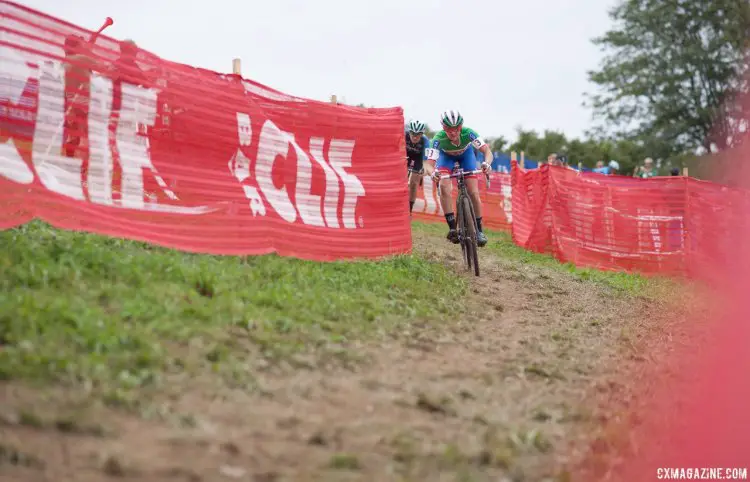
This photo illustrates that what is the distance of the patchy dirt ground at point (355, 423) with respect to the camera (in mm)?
3418

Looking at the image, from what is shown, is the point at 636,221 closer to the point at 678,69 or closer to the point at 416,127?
the point at 416,127

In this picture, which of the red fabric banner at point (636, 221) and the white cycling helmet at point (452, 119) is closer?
the white cycling helmet at point (452, 119)

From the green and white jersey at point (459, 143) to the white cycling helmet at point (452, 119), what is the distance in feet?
0.75

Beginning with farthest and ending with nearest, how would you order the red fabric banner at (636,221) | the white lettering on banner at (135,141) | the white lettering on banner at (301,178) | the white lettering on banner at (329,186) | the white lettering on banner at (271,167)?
the red fabric banner at (636,221) → the white lettering on banner at (329,186) → the white lettering on banner at (271,167) → the white lettering on banner at (301,178) → the white lettering on banner at (135,141)

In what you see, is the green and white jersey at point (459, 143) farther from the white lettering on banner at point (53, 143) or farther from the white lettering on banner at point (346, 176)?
the white lettering on banner at point (53, 143)

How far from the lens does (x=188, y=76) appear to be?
7.88 meters

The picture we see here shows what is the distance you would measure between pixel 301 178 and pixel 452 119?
7.75ft

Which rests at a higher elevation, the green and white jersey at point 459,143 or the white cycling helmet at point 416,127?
the white cycling helmet at point 416,127

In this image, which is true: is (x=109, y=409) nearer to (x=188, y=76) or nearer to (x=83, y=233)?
(x=83, y=233)

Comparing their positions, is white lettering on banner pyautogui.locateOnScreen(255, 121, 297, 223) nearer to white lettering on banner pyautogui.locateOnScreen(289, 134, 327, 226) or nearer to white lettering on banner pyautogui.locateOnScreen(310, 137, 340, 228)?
white lettering on banner pyautogui.locateOnScreen(289, 134, 327, 226)

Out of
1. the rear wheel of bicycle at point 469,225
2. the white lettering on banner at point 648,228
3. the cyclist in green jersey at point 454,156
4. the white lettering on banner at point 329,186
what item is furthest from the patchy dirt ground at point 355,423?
the white lettering on banner at point 648,228

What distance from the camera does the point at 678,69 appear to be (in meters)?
41.8

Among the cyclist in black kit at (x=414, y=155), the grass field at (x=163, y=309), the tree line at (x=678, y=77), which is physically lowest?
the grass field at (x=163, y=309)

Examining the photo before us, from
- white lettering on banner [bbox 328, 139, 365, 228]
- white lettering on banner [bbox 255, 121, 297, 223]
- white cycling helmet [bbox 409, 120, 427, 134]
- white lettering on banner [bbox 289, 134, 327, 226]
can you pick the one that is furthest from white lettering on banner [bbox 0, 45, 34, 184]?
white cycling helmet [bbox 409, 120, 427, 134]
